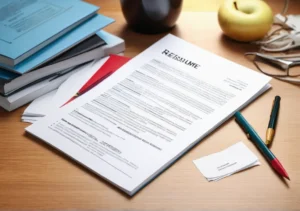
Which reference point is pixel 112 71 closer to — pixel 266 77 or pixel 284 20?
pixel 266 77

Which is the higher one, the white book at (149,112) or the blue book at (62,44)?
the blue book at (62,44)

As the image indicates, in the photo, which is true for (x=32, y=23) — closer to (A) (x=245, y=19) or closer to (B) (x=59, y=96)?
(B) (x=59, y=96)

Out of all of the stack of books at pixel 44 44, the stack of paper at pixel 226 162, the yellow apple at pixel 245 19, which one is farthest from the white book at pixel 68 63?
the stack of paper at pixel 226 162

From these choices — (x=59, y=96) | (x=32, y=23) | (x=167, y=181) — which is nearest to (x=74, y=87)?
(x=59, y=96)

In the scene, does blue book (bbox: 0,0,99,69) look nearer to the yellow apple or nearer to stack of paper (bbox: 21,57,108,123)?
stack of paper (bbox: 21,57,108,123)

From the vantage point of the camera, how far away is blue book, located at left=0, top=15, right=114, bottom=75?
859mm

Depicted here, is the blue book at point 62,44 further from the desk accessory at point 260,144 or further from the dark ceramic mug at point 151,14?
the desk accessory at point 260,144

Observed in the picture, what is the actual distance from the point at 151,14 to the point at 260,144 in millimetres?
374

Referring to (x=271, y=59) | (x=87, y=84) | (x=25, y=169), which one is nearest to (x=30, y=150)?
(x=25, y=169)

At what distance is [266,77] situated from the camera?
3.02 ft

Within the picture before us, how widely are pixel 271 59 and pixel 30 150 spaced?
1.57 feet

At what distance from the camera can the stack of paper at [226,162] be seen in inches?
29.3

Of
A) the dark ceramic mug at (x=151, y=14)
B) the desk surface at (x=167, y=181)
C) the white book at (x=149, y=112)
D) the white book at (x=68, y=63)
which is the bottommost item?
the desk surface at (x=167, y=181)

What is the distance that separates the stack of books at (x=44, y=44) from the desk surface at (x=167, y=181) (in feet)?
0.16
